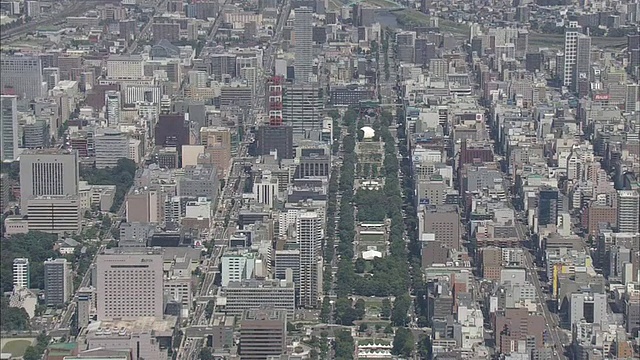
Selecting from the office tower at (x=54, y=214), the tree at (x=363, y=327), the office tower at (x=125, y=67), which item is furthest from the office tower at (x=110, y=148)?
the tree at (x=363, y=327)

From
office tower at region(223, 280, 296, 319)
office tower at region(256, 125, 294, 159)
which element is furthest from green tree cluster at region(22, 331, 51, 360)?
office tower at region(256, 125, 294, 159)

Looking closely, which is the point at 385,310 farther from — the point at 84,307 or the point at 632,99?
the point at 632,99

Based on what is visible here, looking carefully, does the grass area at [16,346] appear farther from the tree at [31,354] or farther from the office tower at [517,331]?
the office tower at [517,331]

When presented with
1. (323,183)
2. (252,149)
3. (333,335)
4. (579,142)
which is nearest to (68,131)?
(252,149)

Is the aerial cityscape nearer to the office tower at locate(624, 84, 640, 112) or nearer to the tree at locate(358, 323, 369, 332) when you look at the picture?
the tree at locate(358, 323, 369, 332)

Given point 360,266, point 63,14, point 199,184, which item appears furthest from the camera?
point 63,14

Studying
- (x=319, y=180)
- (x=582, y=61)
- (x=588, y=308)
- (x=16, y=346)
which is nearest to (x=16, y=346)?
(x=16, y=346)

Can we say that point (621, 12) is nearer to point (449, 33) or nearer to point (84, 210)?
point (449, 33)
